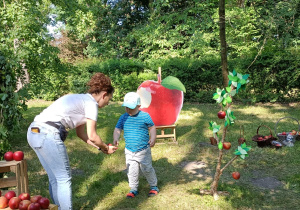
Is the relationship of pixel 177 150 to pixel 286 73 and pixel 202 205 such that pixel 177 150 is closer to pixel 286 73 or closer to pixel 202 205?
pixel 202 205

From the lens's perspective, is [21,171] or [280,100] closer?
[21,171]

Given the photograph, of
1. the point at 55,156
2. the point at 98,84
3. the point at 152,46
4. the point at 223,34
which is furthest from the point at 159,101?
the point at 152,46

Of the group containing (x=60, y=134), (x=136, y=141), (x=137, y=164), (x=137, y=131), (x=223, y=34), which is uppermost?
(x=223, y=34)

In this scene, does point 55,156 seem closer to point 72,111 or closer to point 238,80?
point 72,111

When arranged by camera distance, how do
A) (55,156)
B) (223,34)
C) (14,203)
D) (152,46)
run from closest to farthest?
(14,203) < (55,156) < (223,34) < (152,46)

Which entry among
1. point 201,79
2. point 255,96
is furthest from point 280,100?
point 201,79

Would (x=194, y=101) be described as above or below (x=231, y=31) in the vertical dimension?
below

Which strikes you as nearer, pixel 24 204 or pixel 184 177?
pixel 24 204

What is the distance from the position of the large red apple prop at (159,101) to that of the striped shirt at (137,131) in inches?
95.4

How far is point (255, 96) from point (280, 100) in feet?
3.12

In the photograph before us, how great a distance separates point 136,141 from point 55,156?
4.21 ft

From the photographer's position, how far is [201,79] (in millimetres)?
12781

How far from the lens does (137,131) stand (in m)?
3.85

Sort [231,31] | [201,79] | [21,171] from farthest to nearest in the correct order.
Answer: [231,31]
[201,79]
[21,171]
